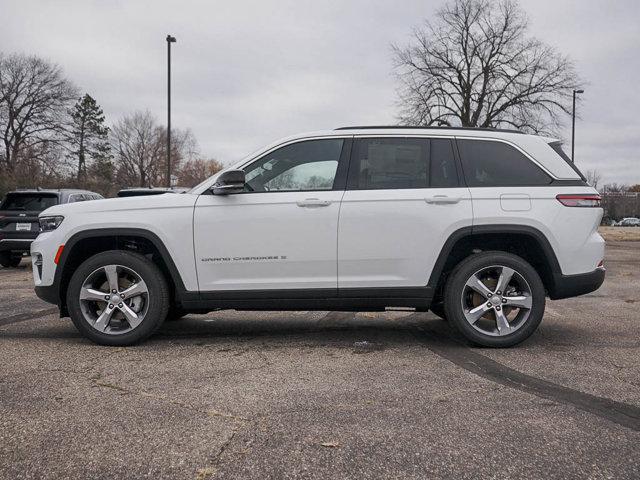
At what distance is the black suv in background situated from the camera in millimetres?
12203

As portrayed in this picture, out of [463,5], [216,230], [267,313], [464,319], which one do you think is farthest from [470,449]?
[463,5]

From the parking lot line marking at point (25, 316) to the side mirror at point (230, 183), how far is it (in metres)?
2.93

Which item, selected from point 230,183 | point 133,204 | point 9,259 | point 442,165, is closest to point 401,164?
point 442,165

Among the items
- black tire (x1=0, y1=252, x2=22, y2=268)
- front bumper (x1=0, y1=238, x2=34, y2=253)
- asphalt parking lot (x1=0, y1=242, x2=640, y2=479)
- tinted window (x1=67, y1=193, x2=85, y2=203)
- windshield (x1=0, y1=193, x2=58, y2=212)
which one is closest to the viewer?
asphalt parking lot (x1=0, y1=242, x2=640, y2=479)

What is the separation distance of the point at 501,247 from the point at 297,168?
192cm

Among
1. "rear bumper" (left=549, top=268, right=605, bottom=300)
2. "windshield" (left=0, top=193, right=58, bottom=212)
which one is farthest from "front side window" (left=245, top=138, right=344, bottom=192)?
"windshield" (left=0, top=193, right=58, bottom=212)

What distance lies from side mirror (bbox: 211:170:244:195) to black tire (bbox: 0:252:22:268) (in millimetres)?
10199

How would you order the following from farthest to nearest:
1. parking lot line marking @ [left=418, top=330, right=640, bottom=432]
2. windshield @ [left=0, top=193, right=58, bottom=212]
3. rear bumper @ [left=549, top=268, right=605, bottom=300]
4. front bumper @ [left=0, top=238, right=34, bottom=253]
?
1. windshield @ [left=0, top=193, right=58, bottom=212]
2. front bumper @ [left=0, top=238, right=34, bottom=253]
3. rear bumper @ [left=549, top=268, right=605, bottom=300]
4. parking lot line marking @ [left=418, top=330, right=640, bottom=432]

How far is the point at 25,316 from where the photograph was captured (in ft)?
21.0

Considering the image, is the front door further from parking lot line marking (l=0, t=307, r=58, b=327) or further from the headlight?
parking lot line marking (l=0, t=307, r=58, b=327)

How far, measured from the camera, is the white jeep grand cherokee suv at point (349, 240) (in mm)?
4758

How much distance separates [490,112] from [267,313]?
94.7 feet

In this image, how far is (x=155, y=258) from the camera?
202 inches

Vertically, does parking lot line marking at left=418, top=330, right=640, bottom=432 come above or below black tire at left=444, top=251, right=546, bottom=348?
below
